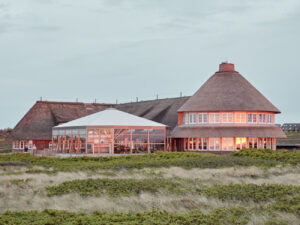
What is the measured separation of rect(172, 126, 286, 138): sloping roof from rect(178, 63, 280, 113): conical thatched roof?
1.72 meters

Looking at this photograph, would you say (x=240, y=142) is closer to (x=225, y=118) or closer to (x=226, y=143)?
(x=226, y=143)

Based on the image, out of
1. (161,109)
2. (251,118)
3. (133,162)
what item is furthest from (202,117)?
(133,162)

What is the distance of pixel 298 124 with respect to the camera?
86.8 metres

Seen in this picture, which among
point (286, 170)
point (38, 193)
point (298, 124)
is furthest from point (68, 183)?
point (298, 124)

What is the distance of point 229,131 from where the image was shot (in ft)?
143

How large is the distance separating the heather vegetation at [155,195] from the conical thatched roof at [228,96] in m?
17.9

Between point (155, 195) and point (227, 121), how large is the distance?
2914 cm

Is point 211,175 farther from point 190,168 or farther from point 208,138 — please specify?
point 208,138

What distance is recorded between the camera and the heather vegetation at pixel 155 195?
12.5m

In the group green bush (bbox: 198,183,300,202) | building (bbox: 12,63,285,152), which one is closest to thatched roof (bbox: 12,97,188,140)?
building (bbox: 12,63,285,152)

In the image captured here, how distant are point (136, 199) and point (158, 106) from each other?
135 ft

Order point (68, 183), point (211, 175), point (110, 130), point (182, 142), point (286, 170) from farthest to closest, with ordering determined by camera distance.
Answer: point (182, 142), point (110, 130), point (286, 170), point (211, 175), point (68, 183)

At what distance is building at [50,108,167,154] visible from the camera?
41.2 metres

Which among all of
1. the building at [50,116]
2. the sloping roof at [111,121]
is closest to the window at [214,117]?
the sloping roof at [111,121]
